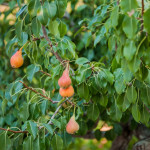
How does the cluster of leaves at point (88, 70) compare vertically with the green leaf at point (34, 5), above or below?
below

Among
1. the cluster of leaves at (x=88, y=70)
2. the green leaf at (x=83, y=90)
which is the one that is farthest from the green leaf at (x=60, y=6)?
the green leaf at (x=83, y=90)

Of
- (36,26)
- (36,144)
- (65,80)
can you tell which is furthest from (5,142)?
(36,26)

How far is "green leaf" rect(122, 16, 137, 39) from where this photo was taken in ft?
2.98

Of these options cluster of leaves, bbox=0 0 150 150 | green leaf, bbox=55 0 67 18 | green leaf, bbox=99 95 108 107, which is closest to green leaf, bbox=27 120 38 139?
cluster of leaves, bbox=0 0 150 150

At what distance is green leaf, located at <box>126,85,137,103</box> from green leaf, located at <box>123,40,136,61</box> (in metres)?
0.35

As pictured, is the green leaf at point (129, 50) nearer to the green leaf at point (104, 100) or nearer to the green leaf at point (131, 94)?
the green leaf at point (131, 94)

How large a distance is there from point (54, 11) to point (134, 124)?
1.16 metres

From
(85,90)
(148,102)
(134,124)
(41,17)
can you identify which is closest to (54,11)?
(41,17)

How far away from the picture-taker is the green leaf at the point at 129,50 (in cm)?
94

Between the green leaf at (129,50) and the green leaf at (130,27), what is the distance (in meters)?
0.03

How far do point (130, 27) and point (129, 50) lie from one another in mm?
73

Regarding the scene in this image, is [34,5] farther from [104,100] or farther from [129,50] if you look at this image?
[104,100]

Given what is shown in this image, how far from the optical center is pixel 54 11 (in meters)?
1.09

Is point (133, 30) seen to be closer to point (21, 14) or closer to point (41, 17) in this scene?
point (41, 17)
